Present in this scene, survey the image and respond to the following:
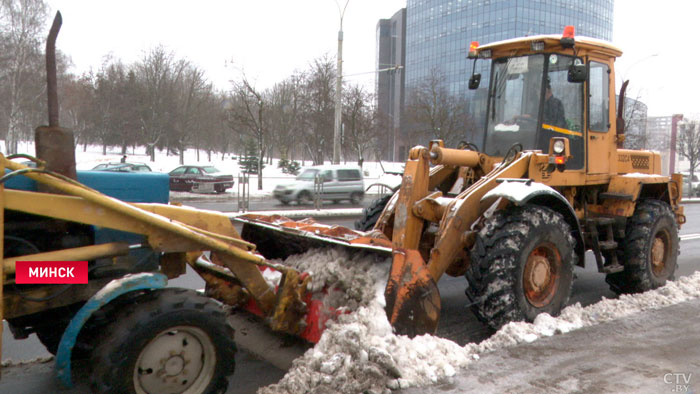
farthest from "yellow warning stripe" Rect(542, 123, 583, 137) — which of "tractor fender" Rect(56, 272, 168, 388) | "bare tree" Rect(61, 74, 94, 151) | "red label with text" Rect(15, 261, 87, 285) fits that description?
→ "bare tree" Rect(61, 74, 94, 151)

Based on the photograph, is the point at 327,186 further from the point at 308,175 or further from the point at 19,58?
the point at 19,58

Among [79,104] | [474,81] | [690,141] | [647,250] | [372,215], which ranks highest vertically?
[79,104]

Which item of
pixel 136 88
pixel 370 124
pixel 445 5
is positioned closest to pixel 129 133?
pixel 136 88

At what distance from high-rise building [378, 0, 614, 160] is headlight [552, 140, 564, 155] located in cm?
5771

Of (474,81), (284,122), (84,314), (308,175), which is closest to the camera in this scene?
(84,314)

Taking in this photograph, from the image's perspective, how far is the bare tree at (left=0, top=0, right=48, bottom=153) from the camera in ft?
111

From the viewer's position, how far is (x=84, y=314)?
3094mm

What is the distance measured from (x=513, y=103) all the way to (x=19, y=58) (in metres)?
37.7

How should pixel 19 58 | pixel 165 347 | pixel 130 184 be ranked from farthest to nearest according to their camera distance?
pixel 19 58
pixel 130 184
pixel 165 347

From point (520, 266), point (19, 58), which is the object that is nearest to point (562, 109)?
point (520, 266)

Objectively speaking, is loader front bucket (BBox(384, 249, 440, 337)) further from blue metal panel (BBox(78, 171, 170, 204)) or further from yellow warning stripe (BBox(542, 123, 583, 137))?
yellow warning stripe (BBox(542, 123, 583, 137))

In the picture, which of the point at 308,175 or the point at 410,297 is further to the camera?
the point at 308,175

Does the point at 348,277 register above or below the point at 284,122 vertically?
below

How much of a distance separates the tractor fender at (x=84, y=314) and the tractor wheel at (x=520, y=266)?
2920mm
